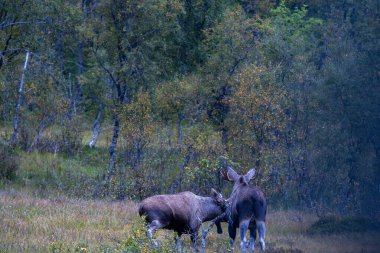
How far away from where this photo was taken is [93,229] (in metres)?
17.4

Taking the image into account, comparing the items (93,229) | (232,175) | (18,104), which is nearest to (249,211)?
(232,175)

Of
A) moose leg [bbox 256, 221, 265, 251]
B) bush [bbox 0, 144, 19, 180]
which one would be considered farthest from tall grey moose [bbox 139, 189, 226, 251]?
bush [bbox 0, 144, 19, 180]

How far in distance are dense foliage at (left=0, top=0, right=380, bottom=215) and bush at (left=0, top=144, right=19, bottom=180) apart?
1.48m

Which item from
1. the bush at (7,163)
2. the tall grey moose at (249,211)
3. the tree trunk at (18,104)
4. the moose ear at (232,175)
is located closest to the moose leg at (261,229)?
the tall grey moose at (249,211)

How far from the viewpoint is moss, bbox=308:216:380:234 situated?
741 inches

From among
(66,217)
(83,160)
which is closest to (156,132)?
(83,160)

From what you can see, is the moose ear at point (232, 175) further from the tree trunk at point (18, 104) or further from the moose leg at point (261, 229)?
the tree trunk at point (18, 104)

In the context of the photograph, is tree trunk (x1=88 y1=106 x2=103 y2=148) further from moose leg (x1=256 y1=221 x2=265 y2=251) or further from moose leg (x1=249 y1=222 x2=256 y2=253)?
moose leg (x1=256 y1=221 x2=265 y2=251)

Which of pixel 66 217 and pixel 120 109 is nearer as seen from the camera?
pixel 66 217

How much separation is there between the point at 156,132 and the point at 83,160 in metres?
4.94

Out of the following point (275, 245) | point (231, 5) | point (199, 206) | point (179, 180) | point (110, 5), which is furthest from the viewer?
point (231, 5)

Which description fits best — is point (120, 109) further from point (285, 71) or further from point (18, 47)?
point (285, 71)

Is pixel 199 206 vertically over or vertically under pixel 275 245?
over

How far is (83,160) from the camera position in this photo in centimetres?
3031
